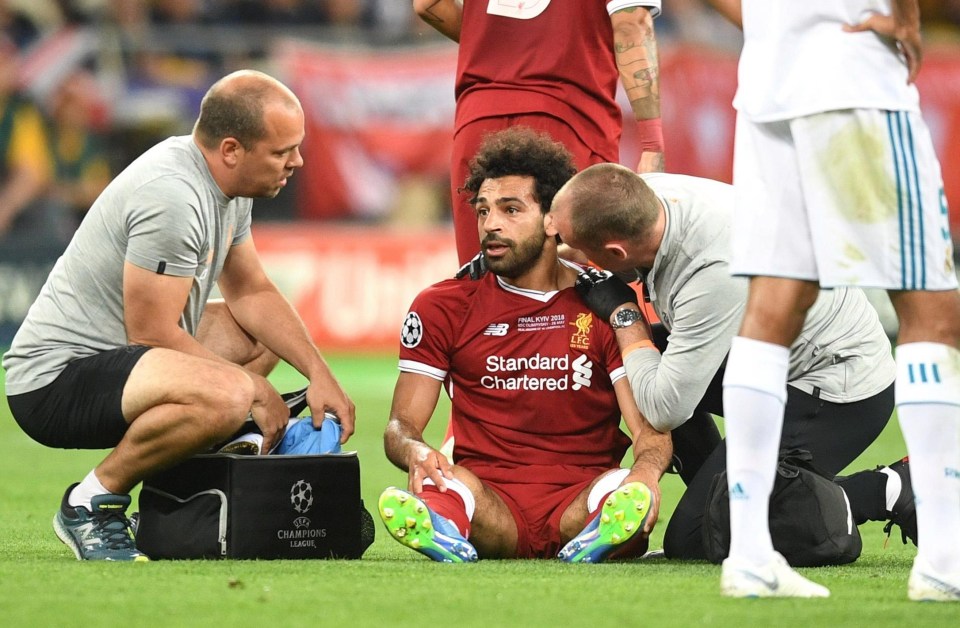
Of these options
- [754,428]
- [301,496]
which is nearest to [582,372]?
[301,496]

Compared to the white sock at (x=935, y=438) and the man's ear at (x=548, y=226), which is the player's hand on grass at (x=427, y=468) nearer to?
the man's ear at (x=548, y=226)

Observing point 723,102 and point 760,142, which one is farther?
point 723,102

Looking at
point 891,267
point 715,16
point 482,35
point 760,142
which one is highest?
point 715,16

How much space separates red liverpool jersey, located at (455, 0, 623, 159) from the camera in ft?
19.1

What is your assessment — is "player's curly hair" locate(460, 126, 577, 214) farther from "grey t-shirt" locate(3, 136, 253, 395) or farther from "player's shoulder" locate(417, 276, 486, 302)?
"grey t-shirt" locate(3, 136, 253, 395)

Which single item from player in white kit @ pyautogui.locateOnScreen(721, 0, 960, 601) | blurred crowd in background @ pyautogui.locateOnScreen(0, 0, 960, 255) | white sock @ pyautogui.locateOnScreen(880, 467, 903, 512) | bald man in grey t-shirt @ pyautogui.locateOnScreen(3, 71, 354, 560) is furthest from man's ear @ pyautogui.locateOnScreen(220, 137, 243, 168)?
blurred crowd in background @ pyautogui.locateOnScreen(0, 0, 960, 255)

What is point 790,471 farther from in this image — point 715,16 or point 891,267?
point 715,16

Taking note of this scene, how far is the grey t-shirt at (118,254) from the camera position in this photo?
4.81 metres

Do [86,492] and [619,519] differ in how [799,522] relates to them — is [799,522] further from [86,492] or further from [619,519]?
[86,492]

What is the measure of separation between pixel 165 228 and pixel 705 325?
169 centimetres

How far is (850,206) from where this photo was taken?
12.3 ft

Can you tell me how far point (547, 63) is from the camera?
5.82 m

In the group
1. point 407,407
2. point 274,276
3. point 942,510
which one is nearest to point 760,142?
point 942,510

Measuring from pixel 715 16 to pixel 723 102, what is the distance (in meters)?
1.51
